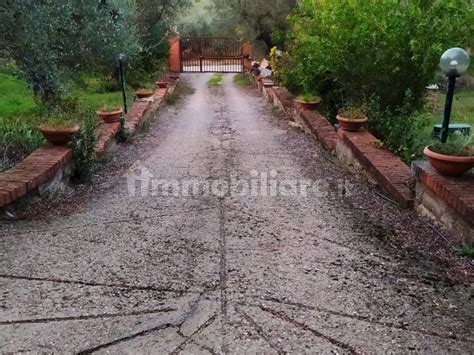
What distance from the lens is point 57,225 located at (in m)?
3.71

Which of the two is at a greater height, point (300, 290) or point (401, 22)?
point (401, 22)

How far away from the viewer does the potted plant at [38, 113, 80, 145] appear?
4859 mm

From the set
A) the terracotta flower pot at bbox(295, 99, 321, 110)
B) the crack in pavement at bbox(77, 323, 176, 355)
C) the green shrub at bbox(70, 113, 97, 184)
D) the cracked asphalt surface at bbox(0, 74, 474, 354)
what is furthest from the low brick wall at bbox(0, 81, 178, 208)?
the terracotta flower pot at bbox(295, 99, 321, 110)

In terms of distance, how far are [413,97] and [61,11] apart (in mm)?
4709

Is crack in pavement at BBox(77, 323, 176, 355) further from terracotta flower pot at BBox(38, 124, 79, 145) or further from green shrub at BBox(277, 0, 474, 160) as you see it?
green shrub at BBox(277, 0, 474, 160)

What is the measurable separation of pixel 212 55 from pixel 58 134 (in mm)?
16590

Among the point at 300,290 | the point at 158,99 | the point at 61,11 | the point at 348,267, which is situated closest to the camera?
the point at 300,290

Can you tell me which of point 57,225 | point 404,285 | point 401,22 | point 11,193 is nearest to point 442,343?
point 404,285

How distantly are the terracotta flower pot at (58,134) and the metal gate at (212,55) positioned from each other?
15493 mm

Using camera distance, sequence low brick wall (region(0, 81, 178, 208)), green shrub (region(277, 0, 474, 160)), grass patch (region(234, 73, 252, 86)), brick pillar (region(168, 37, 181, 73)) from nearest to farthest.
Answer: low brick wall (region(0, 81, 178, 208)) → green shrub (region(277, 0, 474, 160)) → grass patch (region(234, 73, 252, 86)) → brick pillar (region(168, 37, 181, 73))

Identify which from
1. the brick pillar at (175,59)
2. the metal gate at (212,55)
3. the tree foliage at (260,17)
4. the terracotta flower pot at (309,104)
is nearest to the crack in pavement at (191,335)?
the terracotta flower pot at (309,104)

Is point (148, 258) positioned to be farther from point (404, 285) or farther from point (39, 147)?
point (39, 147)

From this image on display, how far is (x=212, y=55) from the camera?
813 inches

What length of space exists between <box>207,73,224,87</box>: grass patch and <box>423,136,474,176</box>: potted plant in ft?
41.8
